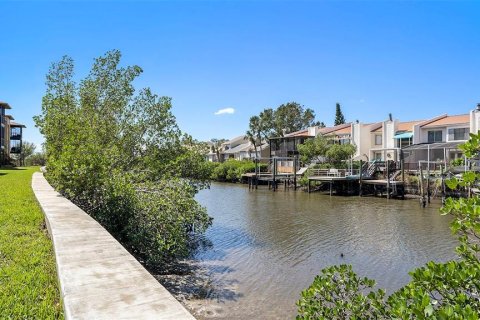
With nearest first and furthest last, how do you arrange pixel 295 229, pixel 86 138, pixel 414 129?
pixel 86 138, pixel 295 229, pixel 414 129

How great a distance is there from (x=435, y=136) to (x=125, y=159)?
3869 centimetres

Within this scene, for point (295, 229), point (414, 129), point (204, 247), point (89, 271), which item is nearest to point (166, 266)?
point (204, 247)

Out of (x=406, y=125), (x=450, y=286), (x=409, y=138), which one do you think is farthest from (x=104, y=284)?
(x=406, y=125)

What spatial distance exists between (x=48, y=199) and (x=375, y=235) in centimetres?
1449

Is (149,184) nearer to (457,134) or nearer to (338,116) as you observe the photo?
(457,134)

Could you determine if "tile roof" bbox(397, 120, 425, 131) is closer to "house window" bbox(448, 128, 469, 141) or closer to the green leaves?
"house window" bbox(448, 128, 469, 141)

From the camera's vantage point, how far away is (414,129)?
4228 cm

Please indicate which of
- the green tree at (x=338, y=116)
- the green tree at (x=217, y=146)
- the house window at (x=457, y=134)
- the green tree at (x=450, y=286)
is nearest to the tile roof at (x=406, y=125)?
the house window at (x=457, y=134)

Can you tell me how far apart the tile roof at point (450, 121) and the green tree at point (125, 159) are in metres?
34.3

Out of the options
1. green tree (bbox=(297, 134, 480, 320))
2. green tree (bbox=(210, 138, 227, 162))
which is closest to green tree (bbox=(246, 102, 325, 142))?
green tree (bbox=(210, 138, 227, 162))

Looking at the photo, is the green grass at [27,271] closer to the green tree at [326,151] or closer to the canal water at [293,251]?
the canal water at [293,251]

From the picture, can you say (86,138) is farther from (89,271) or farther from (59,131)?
(89,271)

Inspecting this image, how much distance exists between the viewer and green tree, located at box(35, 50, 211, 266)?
10484mm

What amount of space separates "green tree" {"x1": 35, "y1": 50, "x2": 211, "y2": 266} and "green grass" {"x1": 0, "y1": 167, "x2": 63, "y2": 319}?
85.4 inches
